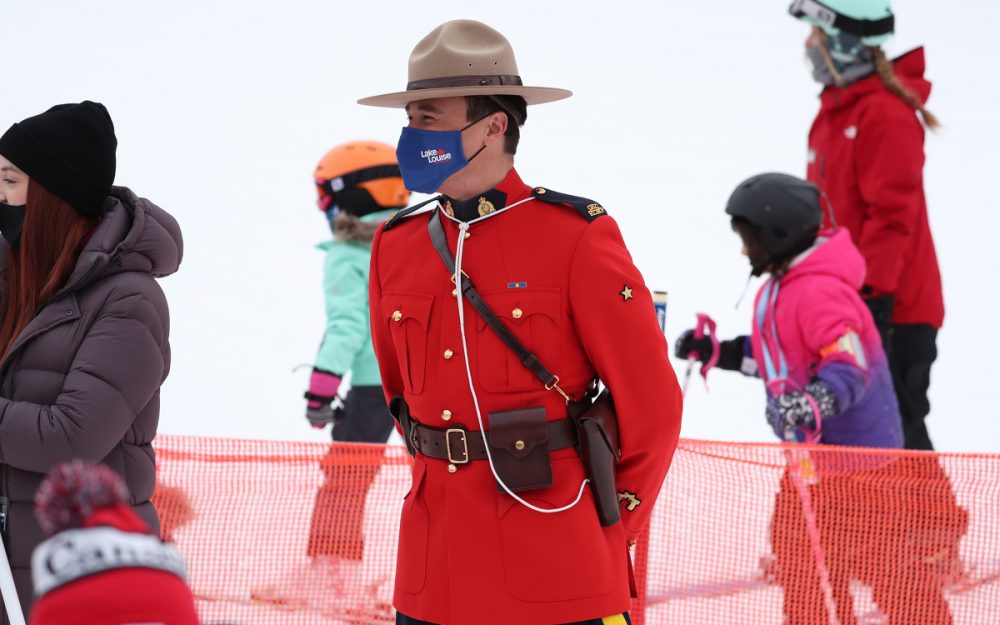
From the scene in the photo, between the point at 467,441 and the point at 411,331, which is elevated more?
the point at 411,331

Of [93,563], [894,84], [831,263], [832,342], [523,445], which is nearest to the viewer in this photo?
[93,563]

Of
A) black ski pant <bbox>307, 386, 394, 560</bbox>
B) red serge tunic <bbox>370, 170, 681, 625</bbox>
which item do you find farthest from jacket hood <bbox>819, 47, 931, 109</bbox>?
red serge tunic <bbox>370, 170, 681, 625</bbox>

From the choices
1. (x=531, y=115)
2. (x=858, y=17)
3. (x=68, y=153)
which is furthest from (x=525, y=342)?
(x=531, y=115)

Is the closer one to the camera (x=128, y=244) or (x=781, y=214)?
(x=128, y=244)

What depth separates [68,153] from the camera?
219cm

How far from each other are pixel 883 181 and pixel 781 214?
105 centimetres

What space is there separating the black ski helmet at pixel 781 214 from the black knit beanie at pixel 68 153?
2.04 meters

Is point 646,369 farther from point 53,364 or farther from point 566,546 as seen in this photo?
point 53,364

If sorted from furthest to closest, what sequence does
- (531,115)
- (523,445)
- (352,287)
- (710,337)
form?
1. (531,115)
2. (352,287)
3. (710,337)
4. (523,445)

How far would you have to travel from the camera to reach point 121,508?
908 mm

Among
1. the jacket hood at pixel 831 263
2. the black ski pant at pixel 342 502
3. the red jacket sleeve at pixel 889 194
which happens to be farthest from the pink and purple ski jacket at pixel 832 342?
the black ski pant at pixel 342 502

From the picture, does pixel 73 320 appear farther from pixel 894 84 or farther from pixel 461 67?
pixel 894 84

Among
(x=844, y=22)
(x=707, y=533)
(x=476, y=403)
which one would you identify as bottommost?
(x=707, y=533)

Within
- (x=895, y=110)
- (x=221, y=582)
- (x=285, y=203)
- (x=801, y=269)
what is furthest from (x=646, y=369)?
(x=285, y=203)
